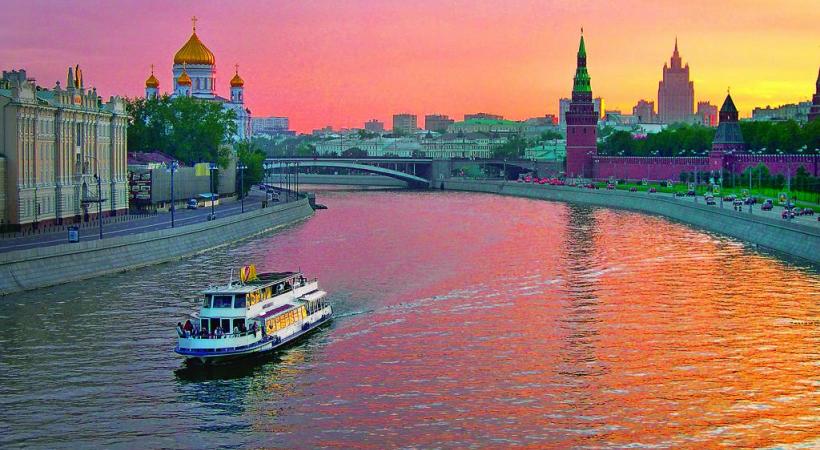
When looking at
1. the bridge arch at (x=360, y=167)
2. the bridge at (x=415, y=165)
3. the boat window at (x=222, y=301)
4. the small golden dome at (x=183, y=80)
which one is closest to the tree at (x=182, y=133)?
the small golden dome at (x=183, y=80)

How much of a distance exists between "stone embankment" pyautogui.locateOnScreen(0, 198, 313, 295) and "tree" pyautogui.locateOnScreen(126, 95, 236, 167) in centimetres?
2667

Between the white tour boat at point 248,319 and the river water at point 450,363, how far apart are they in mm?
510

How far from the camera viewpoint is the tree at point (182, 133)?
302ft

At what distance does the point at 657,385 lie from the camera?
2820 cm

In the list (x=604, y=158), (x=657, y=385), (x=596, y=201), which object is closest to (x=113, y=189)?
(x=657, y=385)

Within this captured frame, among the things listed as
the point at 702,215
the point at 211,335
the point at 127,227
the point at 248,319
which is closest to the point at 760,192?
the point at 702,215

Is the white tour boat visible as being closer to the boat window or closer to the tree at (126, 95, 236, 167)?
the boat window

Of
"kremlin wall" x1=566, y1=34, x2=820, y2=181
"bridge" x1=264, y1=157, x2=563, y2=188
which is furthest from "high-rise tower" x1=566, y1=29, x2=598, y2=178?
"bridge" x1=264, y1=157, x2=563, y2=188

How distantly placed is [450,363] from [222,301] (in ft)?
19.6

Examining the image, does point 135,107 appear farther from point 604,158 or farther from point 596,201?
point 604,158

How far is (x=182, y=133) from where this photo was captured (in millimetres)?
92812

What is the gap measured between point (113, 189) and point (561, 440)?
4496 cm

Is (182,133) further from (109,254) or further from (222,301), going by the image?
(222,301)

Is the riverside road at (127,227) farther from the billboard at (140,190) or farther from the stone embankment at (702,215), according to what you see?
the stone embankment at (702,215)
